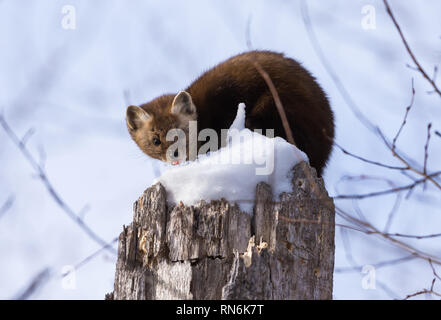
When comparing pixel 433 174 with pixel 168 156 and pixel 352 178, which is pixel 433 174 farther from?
pixel 168 156

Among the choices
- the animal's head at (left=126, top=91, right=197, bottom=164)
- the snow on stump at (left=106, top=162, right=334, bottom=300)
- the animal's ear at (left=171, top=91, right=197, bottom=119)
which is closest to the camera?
the snow on stump at (left=106, top=162, right=334, bottom=300)

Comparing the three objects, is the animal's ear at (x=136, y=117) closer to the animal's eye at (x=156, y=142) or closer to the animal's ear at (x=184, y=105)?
the animal's eye at (x=156, y=142)

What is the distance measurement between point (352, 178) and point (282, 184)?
54 cm

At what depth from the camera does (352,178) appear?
11.0 ft

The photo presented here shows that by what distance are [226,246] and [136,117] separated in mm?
3467

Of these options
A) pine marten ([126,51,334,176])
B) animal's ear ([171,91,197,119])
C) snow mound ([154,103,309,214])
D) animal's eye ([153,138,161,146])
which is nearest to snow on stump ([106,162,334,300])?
snow mound ([154,103,309,214])

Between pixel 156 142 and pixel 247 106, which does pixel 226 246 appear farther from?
pixel 156 142

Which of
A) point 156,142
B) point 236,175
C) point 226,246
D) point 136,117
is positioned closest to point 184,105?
point 156,142

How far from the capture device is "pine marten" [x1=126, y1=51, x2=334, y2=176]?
17.0 ft

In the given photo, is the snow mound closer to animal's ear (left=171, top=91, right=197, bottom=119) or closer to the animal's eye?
animal's ear (left=171, top=91, right=197, bottom=119)

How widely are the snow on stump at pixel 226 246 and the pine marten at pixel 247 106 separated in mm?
1094

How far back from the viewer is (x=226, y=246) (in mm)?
3512
